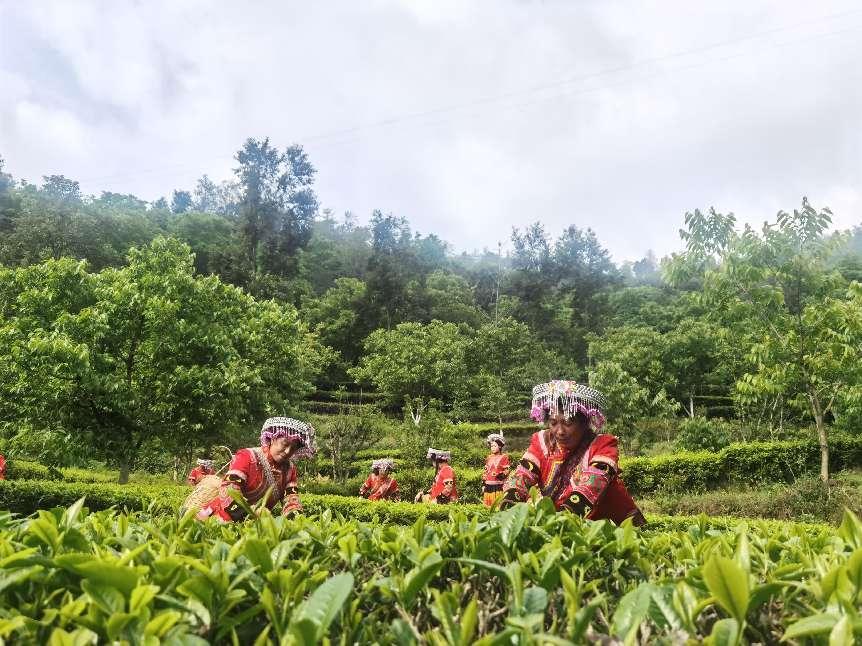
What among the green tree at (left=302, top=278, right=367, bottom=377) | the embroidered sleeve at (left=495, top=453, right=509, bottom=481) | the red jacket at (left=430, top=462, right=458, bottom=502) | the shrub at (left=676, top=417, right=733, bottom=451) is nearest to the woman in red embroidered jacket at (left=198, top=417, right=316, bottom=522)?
the embroidered sleeve at (left=495, top=453, right=509, bottom=481)

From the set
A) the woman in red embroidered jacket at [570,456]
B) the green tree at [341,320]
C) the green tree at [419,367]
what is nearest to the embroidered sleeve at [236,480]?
the woman in red embroidered jacket at [570,456]

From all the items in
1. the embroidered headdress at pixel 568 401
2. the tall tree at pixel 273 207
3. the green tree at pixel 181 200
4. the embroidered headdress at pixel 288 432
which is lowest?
the embroidered headdress at pixel 288 432

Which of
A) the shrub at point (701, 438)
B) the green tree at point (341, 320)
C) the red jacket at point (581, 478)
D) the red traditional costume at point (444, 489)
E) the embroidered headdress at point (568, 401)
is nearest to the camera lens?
the red jacket at point (581, 478)

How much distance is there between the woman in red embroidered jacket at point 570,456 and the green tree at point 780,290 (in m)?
8.30

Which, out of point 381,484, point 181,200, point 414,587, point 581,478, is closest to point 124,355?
point 381,484

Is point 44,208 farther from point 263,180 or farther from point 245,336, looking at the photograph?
point 245,336

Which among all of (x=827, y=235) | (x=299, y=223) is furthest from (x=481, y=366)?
(x=827, y=235)

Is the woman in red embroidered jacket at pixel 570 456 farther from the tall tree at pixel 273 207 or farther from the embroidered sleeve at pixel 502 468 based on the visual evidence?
the tall tree at pixel 273 207

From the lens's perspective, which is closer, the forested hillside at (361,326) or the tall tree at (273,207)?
the forested hillside at (361,326)

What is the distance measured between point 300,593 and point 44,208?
44.5m

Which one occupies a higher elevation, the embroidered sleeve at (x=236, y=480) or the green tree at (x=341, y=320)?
the green tree at (x=341, y=320)

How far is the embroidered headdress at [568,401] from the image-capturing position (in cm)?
418

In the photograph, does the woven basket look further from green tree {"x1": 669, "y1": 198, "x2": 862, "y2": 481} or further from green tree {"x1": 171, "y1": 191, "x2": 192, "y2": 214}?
green tree {"x1": 171, "y1": 191, "x2": 192, "y2": 214}

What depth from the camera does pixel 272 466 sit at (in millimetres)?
5043
